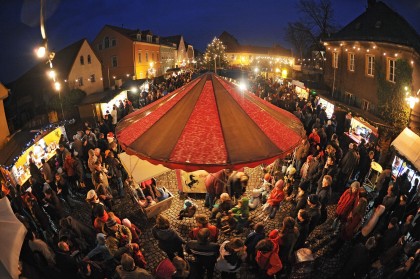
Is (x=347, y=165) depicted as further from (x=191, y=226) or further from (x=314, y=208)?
(x=191, y=226)

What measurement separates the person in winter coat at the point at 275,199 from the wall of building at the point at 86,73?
937 inches

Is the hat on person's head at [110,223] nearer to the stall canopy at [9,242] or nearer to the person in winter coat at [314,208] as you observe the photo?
the stall canopy at [9,242]

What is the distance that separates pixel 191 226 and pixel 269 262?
2889 millimetres

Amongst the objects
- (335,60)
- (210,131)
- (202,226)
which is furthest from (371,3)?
(202,226)

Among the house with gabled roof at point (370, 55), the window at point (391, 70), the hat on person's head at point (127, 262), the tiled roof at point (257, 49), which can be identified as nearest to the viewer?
the hat on person's head at point (127, 262)

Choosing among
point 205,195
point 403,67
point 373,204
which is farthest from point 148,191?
point 403,67

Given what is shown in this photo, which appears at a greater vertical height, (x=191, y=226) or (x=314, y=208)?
(x=314, y=208)

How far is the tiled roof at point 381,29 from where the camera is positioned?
13.7m

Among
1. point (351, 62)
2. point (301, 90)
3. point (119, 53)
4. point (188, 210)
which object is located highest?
point (119, 53)

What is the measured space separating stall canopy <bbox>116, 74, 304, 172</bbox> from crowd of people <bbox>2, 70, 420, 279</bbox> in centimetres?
129

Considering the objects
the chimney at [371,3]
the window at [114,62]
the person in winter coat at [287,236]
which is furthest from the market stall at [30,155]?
the window at [114,62]

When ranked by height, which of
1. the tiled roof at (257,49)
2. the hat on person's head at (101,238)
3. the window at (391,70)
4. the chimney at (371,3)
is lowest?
the hat on person's head at (101,238)

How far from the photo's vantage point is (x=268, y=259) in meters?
4.81

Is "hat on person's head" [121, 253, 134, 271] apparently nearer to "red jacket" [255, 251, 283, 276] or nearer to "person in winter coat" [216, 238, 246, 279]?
"person in winter coat" [216, 238, 246, 279]
